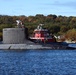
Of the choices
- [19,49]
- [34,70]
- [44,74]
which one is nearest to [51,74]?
[44,74]

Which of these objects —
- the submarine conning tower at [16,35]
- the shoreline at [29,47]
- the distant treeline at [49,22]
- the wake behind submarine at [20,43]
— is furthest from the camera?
the distant treeline at [49,22]

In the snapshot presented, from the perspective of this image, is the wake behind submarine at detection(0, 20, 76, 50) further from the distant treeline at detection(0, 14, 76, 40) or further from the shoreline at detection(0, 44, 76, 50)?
the distant treeline at detection(0, 14, 76, 40)

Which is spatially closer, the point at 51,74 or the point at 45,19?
the point at 51,74

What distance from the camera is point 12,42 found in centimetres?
6919

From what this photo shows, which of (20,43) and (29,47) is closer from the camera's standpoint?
(29,47)

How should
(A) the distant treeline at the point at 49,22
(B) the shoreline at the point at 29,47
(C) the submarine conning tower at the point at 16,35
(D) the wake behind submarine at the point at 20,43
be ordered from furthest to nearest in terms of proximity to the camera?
(A) the distant treeline at the point at 49,22
(C) the submarine conning tower at the point at 16,35
(D) the wake behind submarine at the point at 20,43
(B) the shoreline at the point at 29,47

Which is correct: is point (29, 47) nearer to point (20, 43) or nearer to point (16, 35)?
point (20, 43)

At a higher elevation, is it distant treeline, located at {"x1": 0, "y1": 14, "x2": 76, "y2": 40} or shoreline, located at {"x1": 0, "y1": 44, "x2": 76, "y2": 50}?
distant treeline, located at {"x1": 0, "y1": 14, "x2": 76, "y2": 40}

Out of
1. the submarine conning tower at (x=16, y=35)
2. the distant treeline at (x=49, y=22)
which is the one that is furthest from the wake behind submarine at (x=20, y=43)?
the distant treeline at (x=49, y=22)

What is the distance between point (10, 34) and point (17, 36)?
1.18 metres

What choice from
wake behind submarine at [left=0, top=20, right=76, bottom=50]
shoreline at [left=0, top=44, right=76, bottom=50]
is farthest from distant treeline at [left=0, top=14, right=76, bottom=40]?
shoreline at [left=0, top=44, right=76, bottom=50]

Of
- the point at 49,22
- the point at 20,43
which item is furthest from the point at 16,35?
the point at 49,22

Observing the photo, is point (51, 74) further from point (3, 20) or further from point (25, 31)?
point (3, 20)

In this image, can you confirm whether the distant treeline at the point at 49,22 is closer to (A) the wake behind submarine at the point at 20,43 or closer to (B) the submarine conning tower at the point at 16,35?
(B) the submarine conning tower at the point at 16,35
